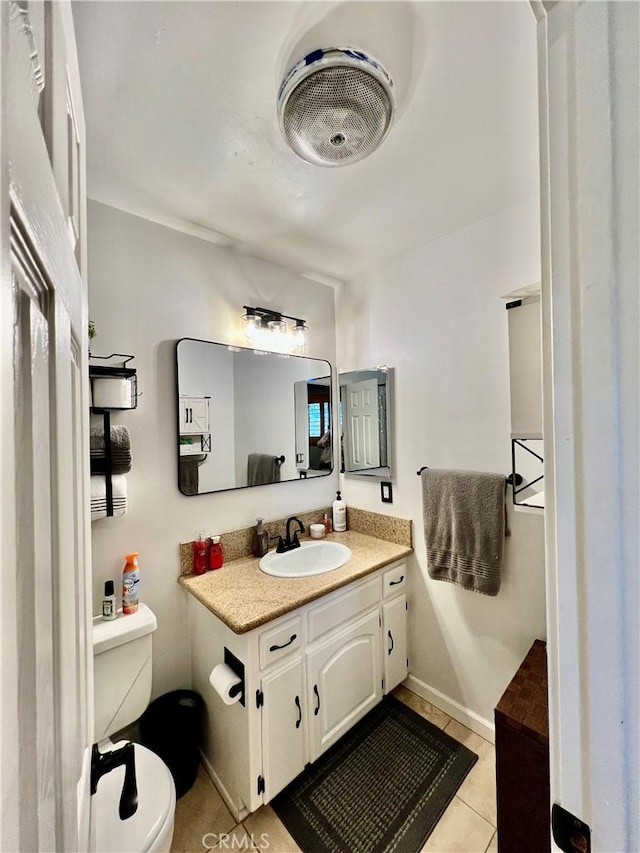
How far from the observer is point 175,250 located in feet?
5.34

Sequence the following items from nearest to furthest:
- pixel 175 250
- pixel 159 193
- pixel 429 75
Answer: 1. pixel 429 75
2. pixel 159 193
3. pixel 175 250

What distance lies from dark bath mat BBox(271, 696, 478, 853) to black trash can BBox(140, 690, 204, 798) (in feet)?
1.27

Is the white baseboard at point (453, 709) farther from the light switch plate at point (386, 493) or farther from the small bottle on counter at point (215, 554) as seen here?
the small bottle on counter at point (215, 554)

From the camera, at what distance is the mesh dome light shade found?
885mm

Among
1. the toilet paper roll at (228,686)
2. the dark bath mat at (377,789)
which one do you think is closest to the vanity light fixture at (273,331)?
the toilet paper roll at (228,686)

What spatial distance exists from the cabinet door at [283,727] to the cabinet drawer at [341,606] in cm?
15

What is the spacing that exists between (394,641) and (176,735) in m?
1.08

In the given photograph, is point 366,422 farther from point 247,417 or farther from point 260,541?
A: point 260,541

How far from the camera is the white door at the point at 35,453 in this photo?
0.68 feet

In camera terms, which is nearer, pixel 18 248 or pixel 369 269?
pixel 18 248

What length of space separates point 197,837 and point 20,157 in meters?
2.00

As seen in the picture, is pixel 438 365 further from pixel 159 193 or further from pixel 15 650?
pixel 15 650

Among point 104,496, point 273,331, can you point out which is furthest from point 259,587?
point 273,331

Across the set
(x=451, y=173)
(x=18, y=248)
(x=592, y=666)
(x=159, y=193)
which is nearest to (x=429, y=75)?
(x=451, y=173)
